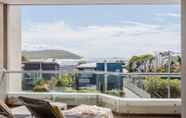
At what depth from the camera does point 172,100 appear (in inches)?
258

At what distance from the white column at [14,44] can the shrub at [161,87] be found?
264cm

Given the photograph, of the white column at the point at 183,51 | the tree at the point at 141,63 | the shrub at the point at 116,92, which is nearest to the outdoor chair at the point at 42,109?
the white column at the point at 183,51

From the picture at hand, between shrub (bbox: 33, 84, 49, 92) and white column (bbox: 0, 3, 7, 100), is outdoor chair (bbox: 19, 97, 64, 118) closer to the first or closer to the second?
shrub (bbox: 33, 84, 49, 92)

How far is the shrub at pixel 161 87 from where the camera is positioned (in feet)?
21.8

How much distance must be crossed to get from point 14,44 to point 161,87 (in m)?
3.26

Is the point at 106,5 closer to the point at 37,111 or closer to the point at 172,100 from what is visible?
the point at 172,100

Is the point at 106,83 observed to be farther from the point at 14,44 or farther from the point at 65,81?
the point at 14,44

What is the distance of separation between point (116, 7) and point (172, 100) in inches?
89.0

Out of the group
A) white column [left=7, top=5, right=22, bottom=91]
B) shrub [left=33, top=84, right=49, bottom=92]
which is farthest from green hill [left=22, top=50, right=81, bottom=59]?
shrub [left=33, top=84, right=49, bottom=92]

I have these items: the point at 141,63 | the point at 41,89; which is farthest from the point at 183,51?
the point at 41,89

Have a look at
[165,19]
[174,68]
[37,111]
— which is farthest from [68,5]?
[37,111]

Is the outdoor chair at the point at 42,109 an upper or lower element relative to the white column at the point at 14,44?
lower

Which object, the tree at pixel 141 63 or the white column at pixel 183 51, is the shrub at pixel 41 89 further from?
the white column at pixel 183 51

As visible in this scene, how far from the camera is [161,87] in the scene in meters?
6.69
